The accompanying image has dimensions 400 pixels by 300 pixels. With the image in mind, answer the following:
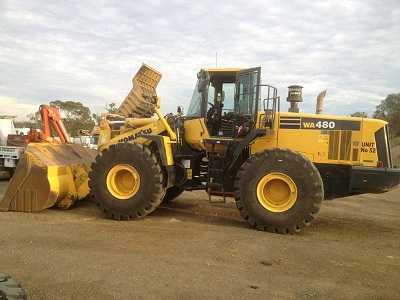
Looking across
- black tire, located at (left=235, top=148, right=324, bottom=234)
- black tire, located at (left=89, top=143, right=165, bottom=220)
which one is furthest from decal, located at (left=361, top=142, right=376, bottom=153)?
black tire, located at (left=89, top=143, right=165, bottom=220)

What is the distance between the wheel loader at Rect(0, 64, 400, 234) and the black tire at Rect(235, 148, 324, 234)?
2 centimetres

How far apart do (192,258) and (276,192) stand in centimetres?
250

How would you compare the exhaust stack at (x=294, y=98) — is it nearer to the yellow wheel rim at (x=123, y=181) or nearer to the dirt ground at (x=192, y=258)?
the dirt ground at (x=192, y=258)

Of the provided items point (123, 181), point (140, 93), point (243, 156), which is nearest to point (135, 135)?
point (123, 181)

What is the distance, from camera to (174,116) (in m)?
9.01

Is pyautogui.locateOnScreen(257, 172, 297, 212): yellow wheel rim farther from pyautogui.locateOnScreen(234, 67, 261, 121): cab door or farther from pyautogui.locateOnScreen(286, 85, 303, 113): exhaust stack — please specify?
pyautogui.locateOnScreen(286, 85, 303, 113): exhaust stack

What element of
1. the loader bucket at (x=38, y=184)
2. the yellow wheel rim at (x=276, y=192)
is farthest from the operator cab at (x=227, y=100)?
the loader bucket at (x=38, y=184)

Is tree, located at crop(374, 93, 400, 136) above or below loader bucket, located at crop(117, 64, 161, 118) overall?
above

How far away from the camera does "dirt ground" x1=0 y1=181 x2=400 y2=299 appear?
4.63 metres

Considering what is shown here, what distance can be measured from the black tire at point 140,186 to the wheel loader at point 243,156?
0.02 m

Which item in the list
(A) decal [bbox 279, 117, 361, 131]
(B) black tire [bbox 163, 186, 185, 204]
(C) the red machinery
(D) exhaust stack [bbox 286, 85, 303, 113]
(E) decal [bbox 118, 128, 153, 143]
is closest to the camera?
(A) decal [bbox 279, 117, 361, 131]

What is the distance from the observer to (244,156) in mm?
8453

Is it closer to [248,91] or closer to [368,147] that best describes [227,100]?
[248,91]

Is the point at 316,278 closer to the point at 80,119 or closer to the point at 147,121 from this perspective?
the point at 147,121
